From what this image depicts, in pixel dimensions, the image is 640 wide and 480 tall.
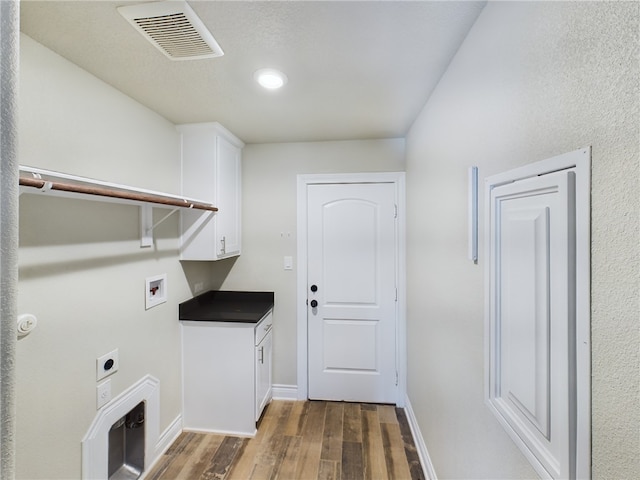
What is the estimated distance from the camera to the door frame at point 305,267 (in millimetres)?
2482

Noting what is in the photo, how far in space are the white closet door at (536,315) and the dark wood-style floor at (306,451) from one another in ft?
4.44

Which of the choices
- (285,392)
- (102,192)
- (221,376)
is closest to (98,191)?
(102,192)

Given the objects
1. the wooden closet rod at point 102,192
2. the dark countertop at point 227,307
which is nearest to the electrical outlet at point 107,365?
the dark countertop at point 227,307

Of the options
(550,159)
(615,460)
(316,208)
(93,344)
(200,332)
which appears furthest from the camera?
(316,208)

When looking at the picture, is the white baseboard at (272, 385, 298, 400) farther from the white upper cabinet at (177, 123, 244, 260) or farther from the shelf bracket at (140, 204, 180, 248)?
the shelf bracket at (140, 204, 180, 248)

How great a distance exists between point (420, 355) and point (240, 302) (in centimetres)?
159

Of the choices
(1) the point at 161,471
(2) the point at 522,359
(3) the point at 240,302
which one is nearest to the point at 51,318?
(1) the point at 161,471

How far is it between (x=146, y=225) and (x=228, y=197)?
691 mm

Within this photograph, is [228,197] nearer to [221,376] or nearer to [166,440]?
[221,376]

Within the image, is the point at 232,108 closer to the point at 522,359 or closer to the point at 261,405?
the point at 522,359

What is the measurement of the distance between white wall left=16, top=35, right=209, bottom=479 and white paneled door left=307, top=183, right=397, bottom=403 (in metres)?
1.28

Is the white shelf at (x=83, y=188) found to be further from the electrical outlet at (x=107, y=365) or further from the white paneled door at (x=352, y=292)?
the white paneled door at (x=352, y=292)

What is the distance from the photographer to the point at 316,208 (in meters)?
2.57

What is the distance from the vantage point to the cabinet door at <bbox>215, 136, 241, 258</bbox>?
87.5 inches
